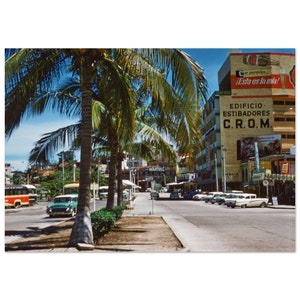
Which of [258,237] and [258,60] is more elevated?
[258,60]

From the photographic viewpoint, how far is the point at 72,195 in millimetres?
22703

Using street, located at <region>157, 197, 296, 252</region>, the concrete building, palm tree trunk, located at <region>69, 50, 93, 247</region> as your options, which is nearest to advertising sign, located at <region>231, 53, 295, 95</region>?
the concrete building

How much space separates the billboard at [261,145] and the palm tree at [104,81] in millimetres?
4118

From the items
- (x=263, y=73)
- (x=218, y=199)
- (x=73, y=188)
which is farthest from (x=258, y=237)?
(x=218, y=199)

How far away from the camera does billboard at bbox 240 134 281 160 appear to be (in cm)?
1460

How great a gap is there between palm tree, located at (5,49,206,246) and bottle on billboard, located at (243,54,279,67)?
1.35m

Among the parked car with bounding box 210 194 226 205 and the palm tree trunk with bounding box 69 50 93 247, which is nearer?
the palm tree trunk with bounding box 69 50 93 247

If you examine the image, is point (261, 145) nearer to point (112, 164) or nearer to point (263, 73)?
point (112, 164)

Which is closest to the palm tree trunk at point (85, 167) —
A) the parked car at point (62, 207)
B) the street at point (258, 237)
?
the street at point (258, 237)

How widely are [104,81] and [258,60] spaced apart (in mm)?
3721

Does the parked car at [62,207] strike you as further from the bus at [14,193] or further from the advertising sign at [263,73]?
the advertising sign at [263,73]

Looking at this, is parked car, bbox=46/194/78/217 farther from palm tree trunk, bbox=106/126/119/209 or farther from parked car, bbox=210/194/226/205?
parked car, bbox=210/194/226/205

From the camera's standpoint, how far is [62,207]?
23969 mm
